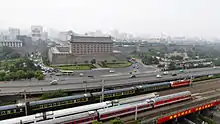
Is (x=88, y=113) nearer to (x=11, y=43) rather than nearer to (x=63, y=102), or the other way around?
(x=63, y=102)

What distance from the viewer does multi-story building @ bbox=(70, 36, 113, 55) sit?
45713 mm

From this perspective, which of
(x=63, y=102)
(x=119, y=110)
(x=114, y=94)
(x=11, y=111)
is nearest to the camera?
(x=11, y=111)

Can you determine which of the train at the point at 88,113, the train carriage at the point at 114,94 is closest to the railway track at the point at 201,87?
the train carriage at the point at 114,94

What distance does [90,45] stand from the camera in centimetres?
4756

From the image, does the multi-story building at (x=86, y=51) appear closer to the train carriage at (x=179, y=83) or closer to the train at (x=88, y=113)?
the train carriage at (x=179, y=83)

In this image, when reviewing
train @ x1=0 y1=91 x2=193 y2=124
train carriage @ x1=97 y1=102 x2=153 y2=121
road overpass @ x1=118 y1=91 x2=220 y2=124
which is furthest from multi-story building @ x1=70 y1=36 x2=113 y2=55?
road overpass @ x1=118 y1=91 x2=220 y2=124

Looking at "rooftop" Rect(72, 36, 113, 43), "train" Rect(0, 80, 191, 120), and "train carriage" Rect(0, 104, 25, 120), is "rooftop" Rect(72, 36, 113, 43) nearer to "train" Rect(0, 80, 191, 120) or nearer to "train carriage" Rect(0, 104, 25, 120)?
"train" Rect(0, 80, 191, 120)

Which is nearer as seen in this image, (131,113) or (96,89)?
(131,113)

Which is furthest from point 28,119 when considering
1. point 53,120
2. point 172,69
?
point 172,69

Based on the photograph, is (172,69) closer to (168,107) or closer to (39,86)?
(168,107)

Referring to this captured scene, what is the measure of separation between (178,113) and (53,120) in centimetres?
1085

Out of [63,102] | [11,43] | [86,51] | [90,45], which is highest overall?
[90,45]

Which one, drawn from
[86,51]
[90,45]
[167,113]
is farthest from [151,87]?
[90,45]

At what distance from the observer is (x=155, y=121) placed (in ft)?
44.0
